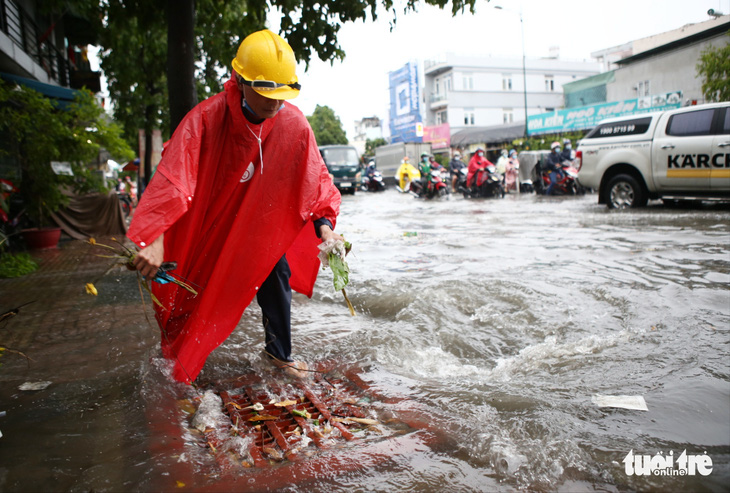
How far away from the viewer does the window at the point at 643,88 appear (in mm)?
25506

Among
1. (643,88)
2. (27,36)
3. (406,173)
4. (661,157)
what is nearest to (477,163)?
(406,173)

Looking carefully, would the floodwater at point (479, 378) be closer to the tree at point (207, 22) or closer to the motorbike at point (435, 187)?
the tree at point (207, 22)

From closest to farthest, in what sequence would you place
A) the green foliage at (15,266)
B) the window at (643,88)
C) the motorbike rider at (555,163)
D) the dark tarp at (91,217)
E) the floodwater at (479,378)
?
the floodwater at (479,378)
the green foliage at (15,266)
the dark tarp at (91,217)
the motorbike rider at (555,163)
the window at (643,88)

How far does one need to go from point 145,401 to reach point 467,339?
208 centimetres

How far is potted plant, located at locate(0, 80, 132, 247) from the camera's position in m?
8.96

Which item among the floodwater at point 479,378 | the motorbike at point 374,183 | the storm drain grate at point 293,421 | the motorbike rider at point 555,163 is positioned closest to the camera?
the floodwater at point 479,378

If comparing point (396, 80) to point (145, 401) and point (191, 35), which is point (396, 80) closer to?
point (191, 35)

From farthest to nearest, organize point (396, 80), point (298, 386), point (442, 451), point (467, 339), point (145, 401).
→ point (396, 80) → point (467, 339) → point (298, 386) → point (145, 401) → point (442, 451)

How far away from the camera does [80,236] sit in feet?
38.7

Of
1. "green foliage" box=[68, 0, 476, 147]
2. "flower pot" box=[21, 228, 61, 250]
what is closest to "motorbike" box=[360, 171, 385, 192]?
"green foliage" box=[68, 0, 476, 147]

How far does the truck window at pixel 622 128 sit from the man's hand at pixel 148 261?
10.9 m

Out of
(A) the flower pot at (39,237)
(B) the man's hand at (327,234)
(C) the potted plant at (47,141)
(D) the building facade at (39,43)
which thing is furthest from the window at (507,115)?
(B) the man's hand at (327,234)

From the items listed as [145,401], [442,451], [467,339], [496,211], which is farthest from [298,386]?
[496,211]

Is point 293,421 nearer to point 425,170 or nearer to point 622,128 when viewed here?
point 622,128
